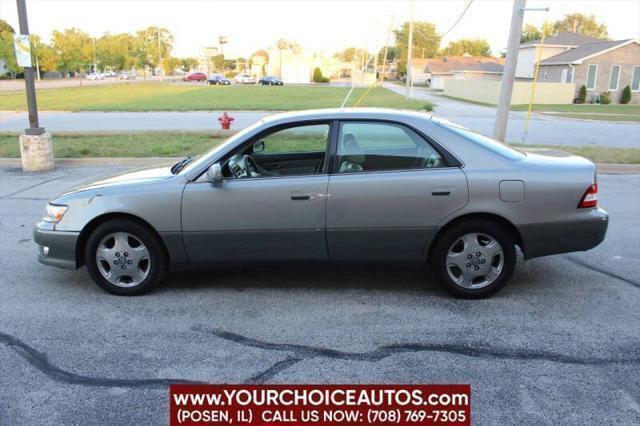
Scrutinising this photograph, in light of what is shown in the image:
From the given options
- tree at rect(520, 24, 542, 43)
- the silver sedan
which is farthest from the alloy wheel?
tree at rect(520, 24, 542, 43)

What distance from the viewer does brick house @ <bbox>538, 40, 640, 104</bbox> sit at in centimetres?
4356

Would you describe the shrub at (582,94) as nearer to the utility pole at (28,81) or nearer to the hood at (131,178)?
the utility pole at (28,81)

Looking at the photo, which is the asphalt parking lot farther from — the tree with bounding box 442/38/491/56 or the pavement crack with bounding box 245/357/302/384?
the tree with bounding box 442/38/491/56

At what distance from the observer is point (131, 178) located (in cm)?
483

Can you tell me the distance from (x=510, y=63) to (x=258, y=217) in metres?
8.83

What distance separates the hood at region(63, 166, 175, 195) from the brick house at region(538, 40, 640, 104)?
45966mm

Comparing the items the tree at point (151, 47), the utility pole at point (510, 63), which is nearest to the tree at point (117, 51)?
the tree at point (151, 47)

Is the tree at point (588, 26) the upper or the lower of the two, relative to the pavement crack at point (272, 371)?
→ upper

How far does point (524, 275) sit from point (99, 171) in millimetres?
9118

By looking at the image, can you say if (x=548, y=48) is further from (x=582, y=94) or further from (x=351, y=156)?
(x=351, y=156)

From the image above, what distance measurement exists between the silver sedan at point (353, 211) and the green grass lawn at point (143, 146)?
845cm

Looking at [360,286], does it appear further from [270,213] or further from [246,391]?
[246,391]

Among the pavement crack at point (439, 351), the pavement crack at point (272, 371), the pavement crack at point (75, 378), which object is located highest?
the pavement crack at point (439, 351)

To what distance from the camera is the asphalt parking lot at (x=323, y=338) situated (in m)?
3.13
